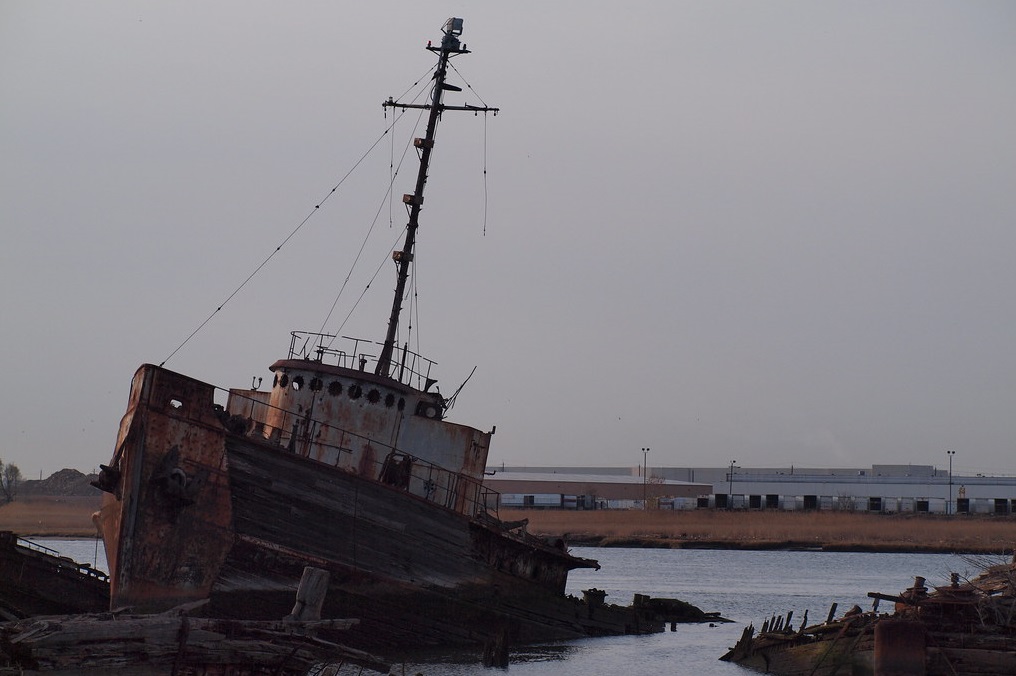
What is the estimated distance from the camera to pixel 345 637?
26500 millimetres

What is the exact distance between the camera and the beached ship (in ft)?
76.5

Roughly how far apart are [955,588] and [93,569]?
16777 millimetres

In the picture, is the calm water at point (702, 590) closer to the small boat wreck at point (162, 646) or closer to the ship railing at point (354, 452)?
the ship railing at point (354, 452)

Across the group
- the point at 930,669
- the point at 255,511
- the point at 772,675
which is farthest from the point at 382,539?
the point at 930,669

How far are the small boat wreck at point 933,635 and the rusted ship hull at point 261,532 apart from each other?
314 inches

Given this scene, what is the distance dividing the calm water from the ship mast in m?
7.69

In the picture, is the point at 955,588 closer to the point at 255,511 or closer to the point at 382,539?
the point at 382,539

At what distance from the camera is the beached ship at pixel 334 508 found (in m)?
23.3

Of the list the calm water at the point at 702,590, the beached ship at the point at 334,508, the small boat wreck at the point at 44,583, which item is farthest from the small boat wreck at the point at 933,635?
the small boat wreck at the point at 44,583

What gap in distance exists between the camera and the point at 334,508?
82.3 feet

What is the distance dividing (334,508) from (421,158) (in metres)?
10.1

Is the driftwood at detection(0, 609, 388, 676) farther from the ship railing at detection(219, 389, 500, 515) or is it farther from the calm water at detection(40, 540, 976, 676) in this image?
the ship railing at detection(219, 389, 500, 515)

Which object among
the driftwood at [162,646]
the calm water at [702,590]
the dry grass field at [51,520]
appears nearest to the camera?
the driftwood at [162,646]

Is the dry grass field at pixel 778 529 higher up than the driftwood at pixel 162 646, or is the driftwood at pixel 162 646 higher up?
the dry grass field at pixel 778 529
